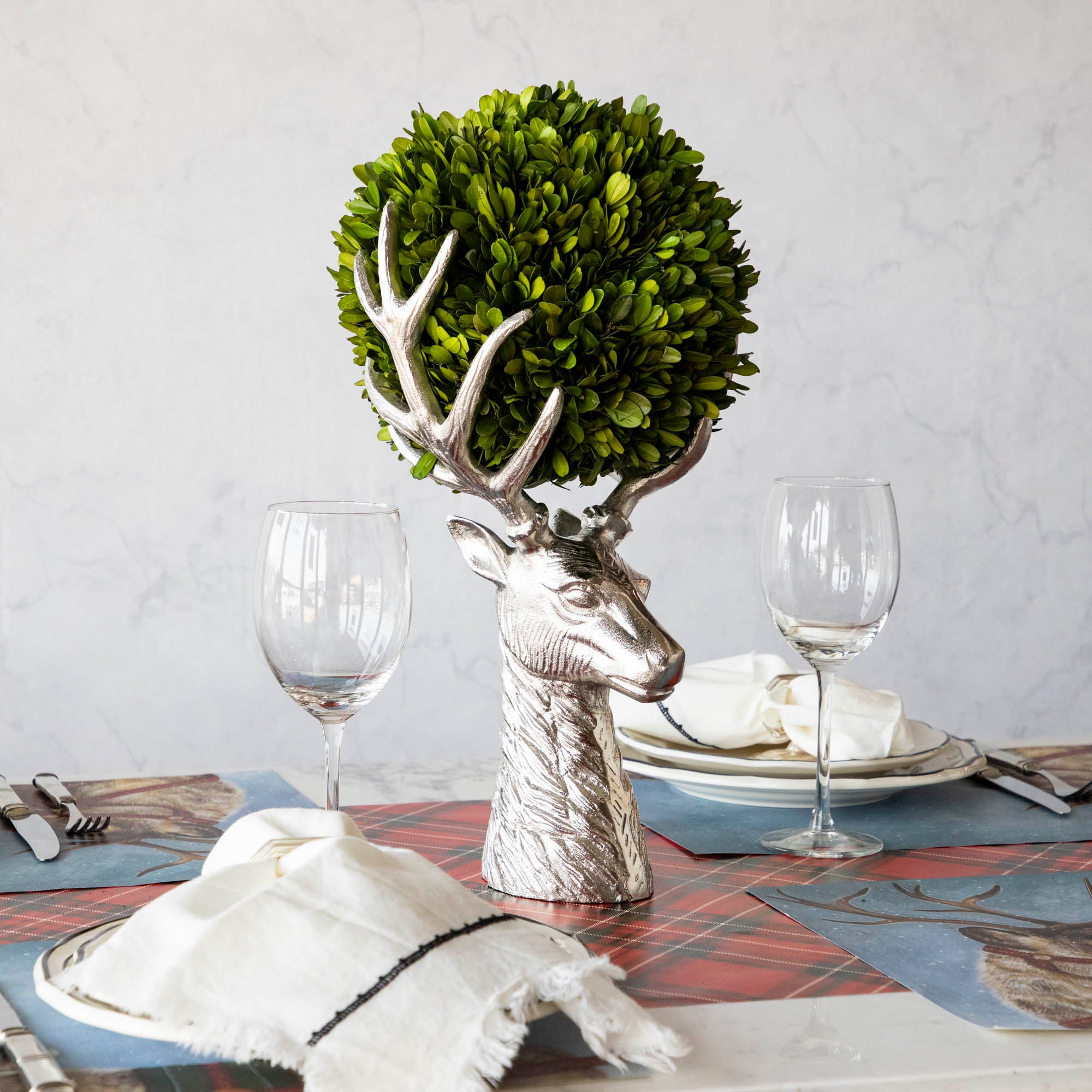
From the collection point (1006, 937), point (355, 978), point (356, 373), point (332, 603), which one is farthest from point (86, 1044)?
point (356, 373)

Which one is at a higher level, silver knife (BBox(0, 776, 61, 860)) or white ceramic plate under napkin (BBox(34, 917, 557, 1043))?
white ceramic plate under napkin (BBox(34, 917, 557, 1043))

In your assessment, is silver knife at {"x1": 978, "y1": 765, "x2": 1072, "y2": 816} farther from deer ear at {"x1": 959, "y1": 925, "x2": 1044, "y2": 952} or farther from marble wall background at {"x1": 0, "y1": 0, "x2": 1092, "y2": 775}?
marble wall background at {"x1": 0, "y1": 0, "x2": 1092, "y2": 775}

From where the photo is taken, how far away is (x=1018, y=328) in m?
2.94

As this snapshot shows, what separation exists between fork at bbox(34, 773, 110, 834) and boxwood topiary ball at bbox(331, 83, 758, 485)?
349mm

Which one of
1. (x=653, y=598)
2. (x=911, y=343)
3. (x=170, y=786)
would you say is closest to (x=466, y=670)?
(x=653, y=598)

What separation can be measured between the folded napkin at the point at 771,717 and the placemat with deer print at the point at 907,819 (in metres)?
0.05

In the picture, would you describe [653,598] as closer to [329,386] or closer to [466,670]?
[466,670]

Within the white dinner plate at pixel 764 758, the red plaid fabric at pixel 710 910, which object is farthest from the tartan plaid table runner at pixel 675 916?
the white dinner plate at pixel 764 758

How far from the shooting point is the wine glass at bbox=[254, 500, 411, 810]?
0.77 metres

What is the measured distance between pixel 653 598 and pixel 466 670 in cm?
41

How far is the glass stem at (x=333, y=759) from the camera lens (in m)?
0.77

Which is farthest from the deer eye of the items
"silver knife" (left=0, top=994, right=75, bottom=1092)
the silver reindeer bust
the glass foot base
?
"silver knife" (left=0, top=994, right=75, bottom=1092)

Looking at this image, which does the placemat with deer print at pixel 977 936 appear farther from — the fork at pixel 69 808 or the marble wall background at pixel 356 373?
the marble wall background at pixel 356 373

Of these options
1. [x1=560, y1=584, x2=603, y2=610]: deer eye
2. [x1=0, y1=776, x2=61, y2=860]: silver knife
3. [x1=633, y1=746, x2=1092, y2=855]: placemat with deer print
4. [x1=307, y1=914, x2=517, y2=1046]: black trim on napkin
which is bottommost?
[x1=633, y1=746, x2=1092, y2=855]: placemat with deer print
